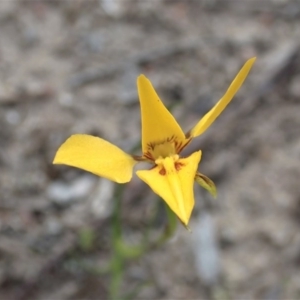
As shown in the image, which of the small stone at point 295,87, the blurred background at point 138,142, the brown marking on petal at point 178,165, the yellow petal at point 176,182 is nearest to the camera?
the yellow petal at point 176,182

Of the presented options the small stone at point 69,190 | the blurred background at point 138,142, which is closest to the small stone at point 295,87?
the blurred background at point 138,142

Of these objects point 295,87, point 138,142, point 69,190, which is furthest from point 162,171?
point 295,87

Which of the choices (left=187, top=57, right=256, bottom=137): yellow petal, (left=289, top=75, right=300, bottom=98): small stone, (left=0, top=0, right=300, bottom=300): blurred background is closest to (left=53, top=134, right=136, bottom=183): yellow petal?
(left=187, top=57, right=256, bottom=137): yellow petal

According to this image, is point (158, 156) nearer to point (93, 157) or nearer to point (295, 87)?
point (93, 157)

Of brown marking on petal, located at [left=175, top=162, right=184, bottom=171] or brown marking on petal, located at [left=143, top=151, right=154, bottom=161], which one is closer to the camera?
brown marking on petal, located at [left=175, top=162, right=184, bottom=171]

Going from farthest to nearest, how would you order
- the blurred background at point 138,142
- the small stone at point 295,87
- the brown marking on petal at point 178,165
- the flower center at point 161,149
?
the small stone at point 295,87 < the blurred background at point 138,142 < the flower center at point 161,149 < the brown marking on petal at point 178,165

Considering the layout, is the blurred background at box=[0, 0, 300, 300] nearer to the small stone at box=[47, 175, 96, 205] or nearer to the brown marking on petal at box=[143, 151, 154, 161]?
the small stone at box=[47, 175, 96, 205]

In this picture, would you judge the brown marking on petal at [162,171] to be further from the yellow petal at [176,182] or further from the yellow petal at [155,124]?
the yellow petal at [155,124]
